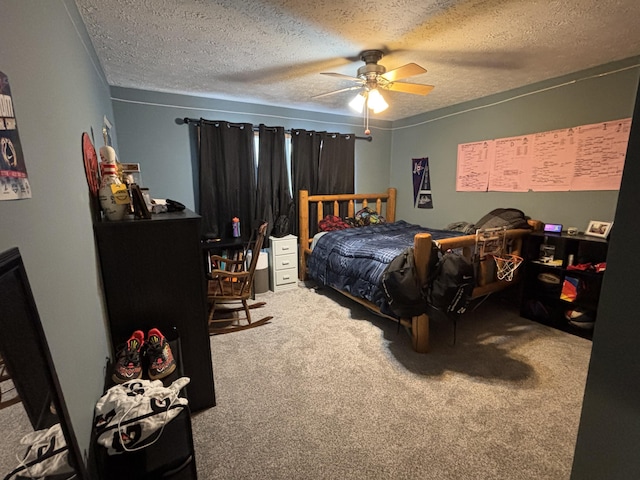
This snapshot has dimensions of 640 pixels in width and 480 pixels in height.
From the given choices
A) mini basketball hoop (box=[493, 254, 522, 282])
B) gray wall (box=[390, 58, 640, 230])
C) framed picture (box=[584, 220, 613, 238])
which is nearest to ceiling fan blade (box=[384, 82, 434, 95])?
gray wall (box=[390, 58, 640, 230])

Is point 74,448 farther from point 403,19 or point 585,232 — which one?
point 585,232

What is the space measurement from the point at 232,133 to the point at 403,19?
7.50 ft

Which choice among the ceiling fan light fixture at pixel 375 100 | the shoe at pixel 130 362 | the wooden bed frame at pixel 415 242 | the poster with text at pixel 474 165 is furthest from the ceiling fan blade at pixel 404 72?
the shoe at pixel 130 362

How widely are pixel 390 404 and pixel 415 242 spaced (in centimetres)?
110

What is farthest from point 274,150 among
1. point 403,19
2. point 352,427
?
point 352,427

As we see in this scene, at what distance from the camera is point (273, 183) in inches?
152

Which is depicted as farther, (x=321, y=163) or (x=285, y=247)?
(x=321, y=163)

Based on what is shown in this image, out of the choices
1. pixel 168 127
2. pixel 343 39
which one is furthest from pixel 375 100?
pixel 168 127

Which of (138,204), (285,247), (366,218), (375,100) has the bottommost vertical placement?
(285,247)

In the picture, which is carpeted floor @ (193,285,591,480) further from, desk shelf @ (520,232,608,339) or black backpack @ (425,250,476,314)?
black backpack @ (425,250,476,314)

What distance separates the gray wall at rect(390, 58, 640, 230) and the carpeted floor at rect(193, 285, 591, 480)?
1232mm

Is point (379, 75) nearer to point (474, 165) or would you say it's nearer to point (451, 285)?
point (451, 285)

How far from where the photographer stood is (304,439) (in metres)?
1.60

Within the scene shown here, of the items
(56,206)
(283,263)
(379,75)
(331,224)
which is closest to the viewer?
(56,206)
